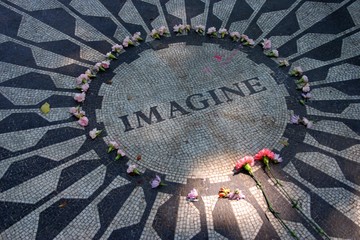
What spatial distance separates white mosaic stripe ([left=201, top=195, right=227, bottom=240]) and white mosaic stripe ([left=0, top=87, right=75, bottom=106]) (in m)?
3.55

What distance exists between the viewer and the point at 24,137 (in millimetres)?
6551

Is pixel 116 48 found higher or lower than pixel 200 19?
higher

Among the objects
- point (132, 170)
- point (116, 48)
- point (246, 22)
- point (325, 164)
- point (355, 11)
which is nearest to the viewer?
point (132, 170)

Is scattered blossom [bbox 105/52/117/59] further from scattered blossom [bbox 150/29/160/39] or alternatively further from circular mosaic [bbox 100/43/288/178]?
scattered blossom [bbox 150/29/160/39]

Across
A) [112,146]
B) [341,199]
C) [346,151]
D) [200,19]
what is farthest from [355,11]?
[112,146]

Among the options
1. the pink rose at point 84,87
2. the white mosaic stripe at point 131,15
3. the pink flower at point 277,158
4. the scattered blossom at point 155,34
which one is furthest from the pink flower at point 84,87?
the pink flower at point 277,158

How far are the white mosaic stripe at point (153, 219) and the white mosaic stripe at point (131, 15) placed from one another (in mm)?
4507

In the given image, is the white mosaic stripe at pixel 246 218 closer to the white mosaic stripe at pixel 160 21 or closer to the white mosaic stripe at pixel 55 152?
the white mosaic stripe at pixel 55 152

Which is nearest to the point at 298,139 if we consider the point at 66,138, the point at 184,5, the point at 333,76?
the point at 333,76

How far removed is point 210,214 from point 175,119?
2.06 metres

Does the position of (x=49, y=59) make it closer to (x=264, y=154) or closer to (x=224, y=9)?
(x=224, y=9)

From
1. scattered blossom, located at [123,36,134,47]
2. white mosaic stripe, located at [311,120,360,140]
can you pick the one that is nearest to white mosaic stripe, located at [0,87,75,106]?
scattered blossom, located at [123,36,134,47]

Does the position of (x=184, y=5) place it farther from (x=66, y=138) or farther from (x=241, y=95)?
(x=66, y=138)

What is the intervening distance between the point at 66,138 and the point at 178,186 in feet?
7.50
